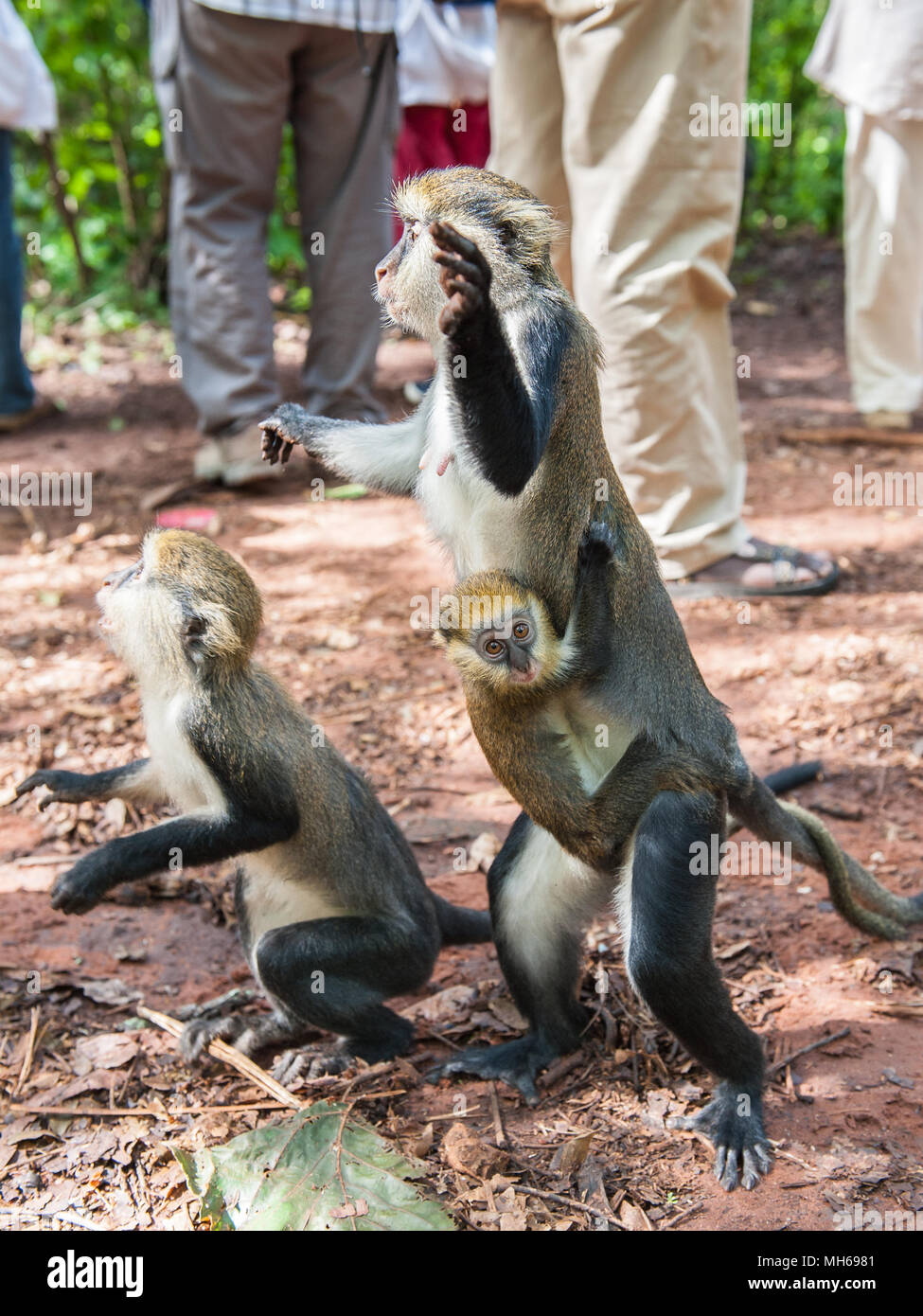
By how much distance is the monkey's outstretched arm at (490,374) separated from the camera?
2.80 m

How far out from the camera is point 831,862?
3879mm

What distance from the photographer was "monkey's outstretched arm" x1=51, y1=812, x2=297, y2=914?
141 inches

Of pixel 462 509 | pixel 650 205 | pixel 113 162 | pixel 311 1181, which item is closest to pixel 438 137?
pixel 113 162

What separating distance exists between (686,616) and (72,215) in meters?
8.05

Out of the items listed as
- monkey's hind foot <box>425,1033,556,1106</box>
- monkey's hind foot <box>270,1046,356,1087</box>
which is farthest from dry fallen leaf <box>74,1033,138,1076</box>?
monkey's hind foot <box>425,1033,556,1106</box>

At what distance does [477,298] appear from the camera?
281cm

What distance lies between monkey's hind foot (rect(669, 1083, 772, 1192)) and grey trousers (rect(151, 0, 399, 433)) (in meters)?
5.11

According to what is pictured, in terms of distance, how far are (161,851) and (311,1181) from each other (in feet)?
3.19

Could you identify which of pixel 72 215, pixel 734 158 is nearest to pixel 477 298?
pixel 734 158

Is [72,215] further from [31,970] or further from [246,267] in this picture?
[31,970]

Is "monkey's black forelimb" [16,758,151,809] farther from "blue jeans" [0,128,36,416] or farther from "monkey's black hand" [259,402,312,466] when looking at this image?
"blue jeans" [0,128,36,416]

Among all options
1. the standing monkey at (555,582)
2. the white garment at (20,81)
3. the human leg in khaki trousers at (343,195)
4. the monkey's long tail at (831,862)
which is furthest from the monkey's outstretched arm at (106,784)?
the white garment at (20,81)

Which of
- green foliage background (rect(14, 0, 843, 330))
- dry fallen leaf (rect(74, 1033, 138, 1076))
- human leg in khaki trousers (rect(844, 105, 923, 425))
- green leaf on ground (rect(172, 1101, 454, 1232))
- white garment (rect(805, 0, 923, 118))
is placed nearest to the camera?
green leaf on ground (rect(172, 1101, 454, 1232))

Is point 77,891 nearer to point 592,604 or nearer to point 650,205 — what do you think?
point 592,604
